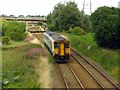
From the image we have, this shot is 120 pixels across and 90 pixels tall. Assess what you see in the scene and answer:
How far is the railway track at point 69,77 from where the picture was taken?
23.0 metres

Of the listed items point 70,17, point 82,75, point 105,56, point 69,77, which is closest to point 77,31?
point 70,17

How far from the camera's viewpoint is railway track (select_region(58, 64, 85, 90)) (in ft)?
75.4

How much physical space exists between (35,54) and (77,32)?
107 ft

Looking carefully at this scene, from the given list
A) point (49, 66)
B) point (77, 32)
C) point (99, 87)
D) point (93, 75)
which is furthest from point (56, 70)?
point (77, 32)

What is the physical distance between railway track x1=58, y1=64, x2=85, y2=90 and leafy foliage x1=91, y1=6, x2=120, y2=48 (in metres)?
7.23

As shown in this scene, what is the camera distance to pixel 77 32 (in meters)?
67.9

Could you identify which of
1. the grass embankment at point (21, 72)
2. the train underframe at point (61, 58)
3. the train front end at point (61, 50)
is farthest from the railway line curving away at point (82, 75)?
the grass embankment at point (21, 72)

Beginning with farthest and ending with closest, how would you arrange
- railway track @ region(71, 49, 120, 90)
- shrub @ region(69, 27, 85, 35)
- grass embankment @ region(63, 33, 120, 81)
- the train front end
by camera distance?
1. shrub @ region(69, 27, 85, 35)
2. the train front end
3. grass embankment @ region(63, 33, 120, 81)
4. railway track @ region(71, 49, 120, 90)

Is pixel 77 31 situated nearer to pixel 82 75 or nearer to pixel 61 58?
pixel 61 58

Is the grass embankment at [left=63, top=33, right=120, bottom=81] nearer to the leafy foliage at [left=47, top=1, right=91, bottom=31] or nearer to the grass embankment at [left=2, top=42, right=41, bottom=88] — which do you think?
the grass embankment at [left=2, top=42, right=41, bottom=88]

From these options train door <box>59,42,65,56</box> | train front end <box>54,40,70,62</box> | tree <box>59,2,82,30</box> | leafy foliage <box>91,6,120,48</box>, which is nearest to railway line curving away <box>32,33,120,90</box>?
train front end <box>54,40,70,62</box>

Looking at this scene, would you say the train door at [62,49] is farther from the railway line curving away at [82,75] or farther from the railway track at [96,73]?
the railway track at [96,73]

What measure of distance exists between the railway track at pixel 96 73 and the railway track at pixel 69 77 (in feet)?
4.67

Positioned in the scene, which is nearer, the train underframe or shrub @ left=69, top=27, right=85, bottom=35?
the train underframe
